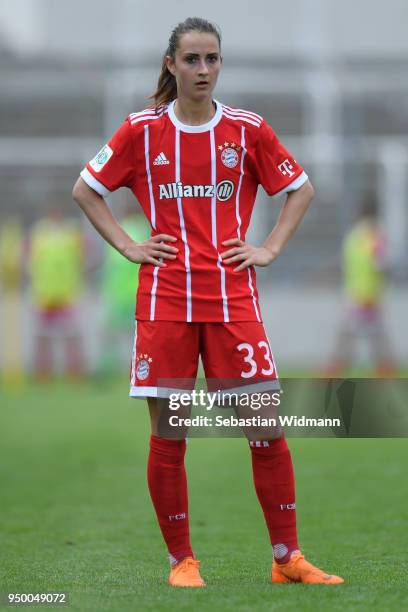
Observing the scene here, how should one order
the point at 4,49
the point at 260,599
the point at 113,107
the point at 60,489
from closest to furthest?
the point at 260,599 < the point at 60,489 < the point at 113,107 < the point at 4,49

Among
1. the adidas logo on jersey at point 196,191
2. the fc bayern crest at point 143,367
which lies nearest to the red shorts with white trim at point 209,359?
the fc bayern crest at point 143,367

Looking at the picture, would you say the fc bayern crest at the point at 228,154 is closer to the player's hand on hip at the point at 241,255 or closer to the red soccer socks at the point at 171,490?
the player's hand on hip at the point at 241,255

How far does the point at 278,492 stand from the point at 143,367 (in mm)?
656

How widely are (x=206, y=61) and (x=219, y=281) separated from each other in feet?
2.53

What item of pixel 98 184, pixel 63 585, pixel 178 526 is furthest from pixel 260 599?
pixel 98 184

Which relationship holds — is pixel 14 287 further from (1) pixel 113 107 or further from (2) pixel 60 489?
(2) pixel 60 489

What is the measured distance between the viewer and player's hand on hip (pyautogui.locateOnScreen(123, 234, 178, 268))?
15.0ft

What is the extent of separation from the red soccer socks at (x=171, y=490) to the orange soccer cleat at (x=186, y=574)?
0.03 metres

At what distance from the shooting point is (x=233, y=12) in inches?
858

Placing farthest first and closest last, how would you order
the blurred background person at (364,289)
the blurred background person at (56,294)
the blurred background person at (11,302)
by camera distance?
the blurred background person at (11,302) < the blurred background person at (56,294) < the blurred background person at (364,289)

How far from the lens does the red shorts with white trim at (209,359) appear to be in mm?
4520

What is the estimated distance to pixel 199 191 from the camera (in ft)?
14.9

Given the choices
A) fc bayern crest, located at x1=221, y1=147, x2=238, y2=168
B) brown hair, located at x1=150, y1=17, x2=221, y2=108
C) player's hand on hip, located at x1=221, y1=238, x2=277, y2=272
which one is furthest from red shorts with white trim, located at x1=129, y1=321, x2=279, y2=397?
brown hair, located at x1=150, y1=17, x2=221, y2=108
